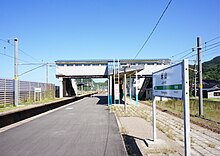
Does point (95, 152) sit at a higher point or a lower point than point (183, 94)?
lower

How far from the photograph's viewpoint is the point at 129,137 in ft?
28.2

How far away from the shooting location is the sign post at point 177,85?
4.65 metres

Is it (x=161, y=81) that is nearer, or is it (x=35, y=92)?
(x=161, y=81)

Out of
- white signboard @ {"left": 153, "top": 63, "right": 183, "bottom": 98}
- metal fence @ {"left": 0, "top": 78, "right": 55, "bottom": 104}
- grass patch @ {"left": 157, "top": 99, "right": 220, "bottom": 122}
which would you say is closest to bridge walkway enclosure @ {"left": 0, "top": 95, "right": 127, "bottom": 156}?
white signboard @ {"left": 153, "top": 63, "right": 183, "bottom": 98}

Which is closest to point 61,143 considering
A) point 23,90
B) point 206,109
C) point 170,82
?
point 170,82

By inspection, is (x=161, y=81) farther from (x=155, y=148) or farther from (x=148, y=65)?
(x=148, y=65)

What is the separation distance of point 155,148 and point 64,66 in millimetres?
41110

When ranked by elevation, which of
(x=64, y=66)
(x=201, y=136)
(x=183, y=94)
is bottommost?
(x=201, y=136)

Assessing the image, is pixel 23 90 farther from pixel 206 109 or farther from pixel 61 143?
pixel 61 143

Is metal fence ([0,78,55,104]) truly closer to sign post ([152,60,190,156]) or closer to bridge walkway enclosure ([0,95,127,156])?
bridge walkway enclosure ([0,95,127,156])

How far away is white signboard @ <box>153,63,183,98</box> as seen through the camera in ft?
16.5

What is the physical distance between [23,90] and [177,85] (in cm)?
2690

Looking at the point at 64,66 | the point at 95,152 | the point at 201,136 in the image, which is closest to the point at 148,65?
the point at 64,66

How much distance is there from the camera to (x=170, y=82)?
223 inches
